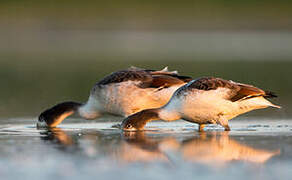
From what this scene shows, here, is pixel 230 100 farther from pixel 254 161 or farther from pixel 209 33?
pixel 209 33

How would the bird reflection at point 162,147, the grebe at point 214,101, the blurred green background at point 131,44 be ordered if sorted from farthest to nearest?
1. the blurred green background at point 131,44
2. the grebe at point 214,101
3. the bird reflection at point 162,147

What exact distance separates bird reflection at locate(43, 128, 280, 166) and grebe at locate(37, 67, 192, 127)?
4.27ft

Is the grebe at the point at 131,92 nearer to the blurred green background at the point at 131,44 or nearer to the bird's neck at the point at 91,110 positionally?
the bird's neck at the point at 91,110

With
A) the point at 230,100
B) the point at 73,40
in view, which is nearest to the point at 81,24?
the point at 73,40

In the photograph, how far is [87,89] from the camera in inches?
735

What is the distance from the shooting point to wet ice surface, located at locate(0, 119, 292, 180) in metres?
7.87

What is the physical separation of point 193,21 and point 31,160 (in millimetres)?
46712

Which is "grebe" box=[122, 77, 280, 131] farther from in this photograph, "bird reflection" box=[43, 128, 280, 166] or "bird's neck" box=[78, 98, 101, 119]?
"bird's neck" box=[78, 98, 101, 119]

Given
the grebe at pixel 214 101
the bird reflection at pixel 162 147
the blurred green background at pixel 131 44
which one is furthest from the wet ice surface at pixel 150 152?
the blurred green background at pixel 131 44

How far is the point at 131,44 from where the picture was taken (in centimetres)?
3981

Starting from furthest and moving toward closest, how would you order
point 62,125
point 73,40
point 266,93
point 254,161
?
1. point 73,40
2. point 62,125
3. point 266,93
4. point 254,161

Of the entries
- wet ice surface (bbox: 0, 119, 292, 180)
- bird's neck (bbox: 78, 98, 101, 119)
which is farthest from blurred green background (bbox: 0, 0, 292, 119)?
wet ice surface (bbox: 0, 119, 292, 180)

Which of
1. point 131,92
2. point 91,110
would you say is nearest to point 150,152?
point 131,92

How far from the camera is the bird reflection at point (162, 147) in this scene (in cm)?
863
